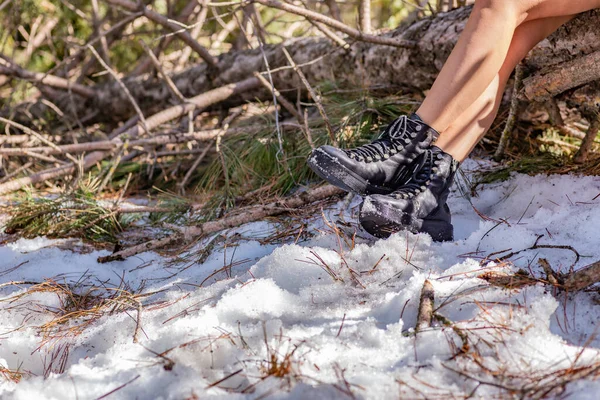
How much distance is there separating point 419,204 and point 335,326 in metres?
0.62

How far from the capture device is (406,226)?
1788 mm

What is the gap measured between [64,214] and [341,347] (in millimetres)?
1563

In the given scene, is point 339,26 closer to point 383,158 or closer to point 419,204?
point 383,158

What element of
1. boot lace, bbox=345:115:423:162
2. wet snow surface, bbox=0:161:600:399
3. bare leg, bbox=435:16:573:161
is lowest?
wet snow surface, bbox=0:161:600:399

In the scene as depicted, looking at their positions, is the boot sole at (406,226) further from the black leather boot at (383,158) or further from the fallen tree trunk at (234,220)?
the fallen tree trunk at (234,220)

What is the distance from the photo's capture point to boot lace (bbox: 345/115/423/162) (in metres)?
1.88

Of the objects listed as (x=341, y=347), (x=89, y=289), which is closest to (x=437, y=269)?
(x=341, y=347)

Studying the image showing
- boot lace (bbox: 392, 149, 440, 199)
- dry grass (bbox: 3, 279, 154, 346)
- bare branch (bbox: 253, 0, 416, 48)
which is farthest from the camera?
bare branch (bbox: 253, 0, 416, 48)

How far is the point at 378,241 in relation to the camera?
172 cm

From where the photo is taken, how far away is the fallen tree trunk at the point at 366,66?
2070mm

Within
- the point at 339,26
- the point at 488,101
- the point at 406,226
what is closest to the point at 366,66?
the point at 339,26

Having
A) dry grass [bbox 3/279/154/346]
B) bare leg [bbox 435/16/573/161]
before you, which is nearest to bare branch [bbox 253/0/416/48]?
bare leg [bbox 435/16/573/161]

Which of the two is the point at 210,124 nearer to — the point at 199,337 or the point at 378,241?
the point at 378,241

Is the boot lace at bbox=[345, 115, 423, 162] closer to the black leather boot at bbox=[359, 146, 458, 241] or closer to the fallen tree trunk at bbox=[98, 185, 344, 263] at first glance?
the black leather boot at bbox=[359, 146, 458, 241]
